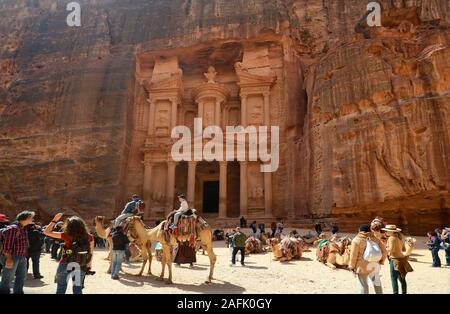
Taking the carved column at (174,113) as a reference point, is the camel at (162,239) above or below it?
below

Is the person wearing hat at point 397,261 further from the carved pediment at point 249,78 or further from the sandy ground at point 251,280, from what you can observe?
the carved pediment at point 249,78

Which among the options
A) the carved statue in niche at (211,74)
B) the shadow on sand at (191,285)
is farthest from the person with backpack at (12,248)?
the carved statue in niche at (211,74)

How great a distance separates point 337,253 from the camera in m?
10.4

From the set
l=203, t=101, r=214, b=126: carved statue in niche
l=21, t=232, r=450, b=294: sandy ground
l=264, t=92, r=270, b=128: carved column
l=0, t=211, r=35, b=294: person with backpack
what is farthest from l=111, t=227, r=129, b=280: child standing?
l=203, t=101, r=214, b=126: carved statue in niche

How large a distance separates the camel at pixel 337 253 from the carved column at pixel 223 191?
14.5m

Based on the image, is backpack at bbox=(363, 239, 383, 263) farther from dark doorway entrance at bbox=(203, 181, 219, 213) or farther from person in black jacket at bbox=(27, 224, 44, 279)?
dark doorway entrance at bbox=(203, 181, 219, 213)

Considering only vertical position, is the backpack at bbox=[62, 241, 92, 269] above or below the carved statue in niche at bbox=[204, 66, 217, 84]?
below

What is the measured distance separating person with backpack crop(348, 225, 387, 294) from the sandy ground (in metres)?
2.01

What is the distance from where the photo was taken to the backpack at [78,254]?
4.88 metres

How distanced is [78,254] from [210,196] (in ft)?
81.7

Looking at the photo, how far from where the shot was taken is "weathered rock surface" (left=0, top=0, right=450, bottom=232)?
18.4 meters

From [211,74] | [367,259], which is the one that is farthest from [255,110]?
[367,259]

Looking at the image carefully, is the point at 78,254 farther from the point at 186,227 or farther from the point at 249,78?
the point at 249,78

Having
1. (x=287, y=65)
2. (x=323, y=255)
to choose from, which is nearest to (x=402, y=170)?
(x=323, y=255)
